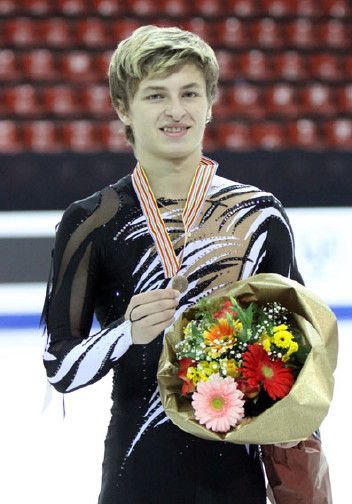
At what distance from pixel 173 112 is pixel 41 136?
5754mm

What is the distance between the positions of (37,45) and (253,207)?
598 cm

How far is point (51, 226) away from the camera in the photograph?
20.8ft

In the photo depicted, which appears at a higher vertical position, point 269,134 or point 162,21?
point 162,21

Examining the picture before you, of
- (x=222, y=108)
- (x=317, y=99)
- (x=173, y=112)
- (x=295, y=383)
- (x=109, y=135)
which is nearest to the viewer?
(x=295, y=383)

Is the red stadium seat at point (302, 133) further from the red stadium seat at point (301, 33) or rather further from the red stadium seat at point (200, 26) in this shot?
the red stadium seat at point (200, 26)

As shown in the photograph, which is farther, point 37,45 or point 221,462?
point 37,45

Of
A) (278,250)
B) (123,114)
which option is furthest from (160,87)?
(278,250)

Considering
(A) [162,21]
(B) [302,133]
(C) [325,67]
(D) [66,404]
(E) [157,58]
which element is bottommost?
(D) [66,404]

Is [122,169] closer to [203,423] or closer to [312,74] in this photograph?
[312,74]

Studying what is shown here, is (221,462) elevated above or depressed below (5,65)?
above

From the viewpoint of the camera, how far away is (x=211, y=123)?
7754 millimetres

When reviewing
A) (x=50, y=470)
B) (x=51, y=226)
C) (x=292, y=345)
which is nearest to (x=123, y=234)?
(x=292, y=345)

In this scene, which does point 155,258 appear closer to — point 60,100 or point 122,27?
point 60,100

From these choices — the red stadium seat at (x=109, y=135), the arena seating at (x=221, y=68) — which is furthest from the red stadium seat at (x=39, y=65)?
the red stadium seat at (x=109, y=135)
